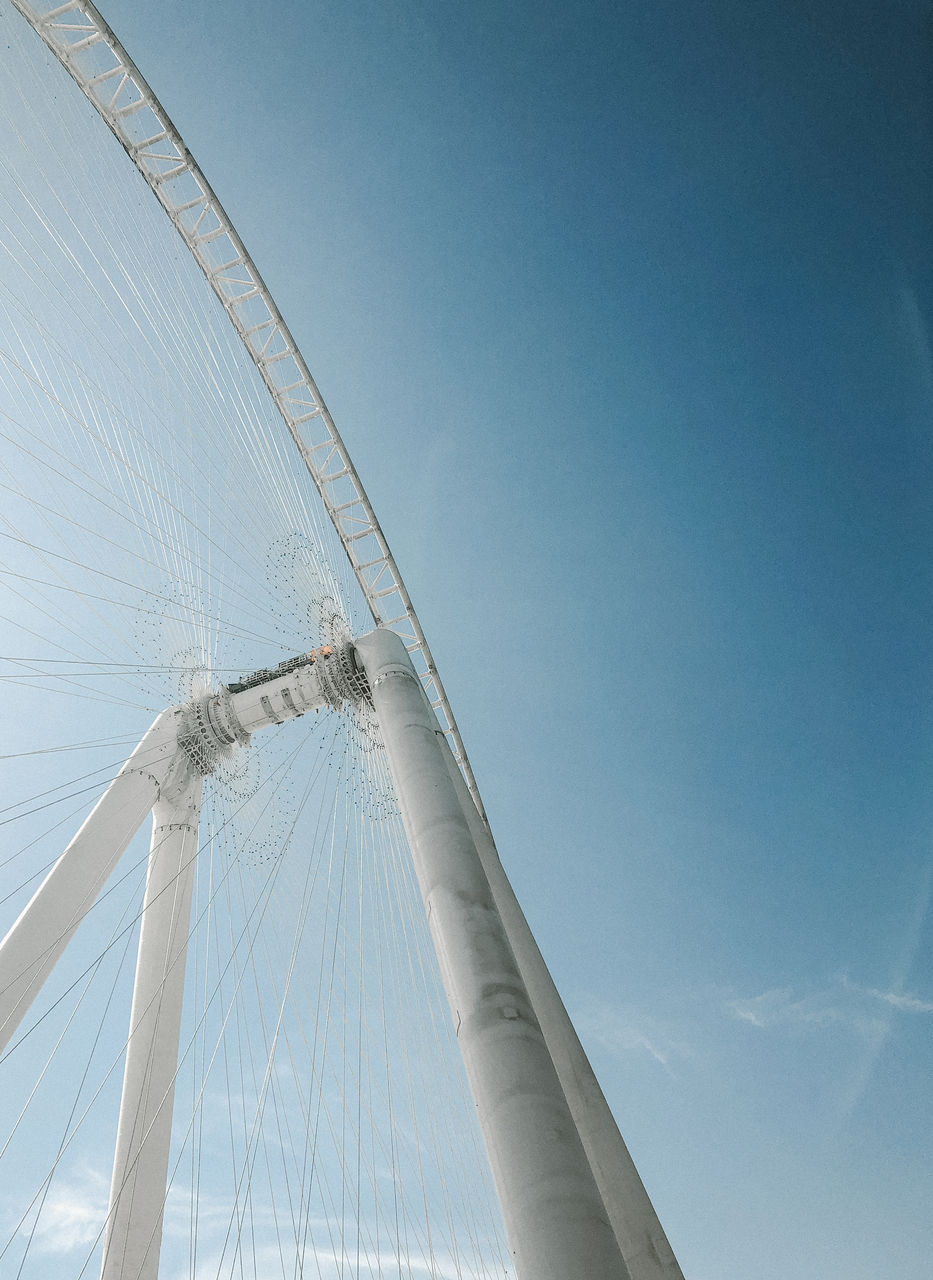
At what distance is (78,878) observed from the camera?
1395 centimetres

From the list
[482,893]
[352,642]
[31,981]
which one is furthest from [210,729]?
[482,893]

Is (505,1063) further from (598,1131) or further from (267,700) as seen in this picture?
(267,700)

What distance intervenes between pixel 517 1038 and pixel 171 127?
21.5 meters

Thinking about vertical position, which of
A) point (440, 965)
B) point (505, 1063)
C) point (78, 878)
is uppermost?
point (440, 965)

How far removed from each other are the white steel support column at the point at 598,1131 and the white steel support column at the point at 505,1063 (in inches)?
47.2

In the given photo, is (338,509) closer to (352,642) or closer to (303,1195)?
(352,642)

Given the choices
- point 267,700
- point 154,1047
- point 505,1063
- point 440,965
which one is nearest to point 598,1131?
point 505,1063

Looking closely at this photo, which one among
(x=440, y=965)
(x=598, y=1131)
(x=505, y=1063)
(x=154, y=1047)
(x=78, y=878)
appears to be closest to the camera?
(x=505, y=1063)

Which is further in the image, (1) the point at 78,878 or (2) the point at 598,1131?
(1) the point at 78,878

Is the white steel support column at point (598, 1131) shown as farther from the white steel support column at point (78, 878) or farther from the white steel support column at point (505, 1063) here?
the white steel support column at point (78, 878)

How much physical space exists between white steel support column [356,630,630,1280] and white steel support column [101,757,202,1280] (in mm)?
7658

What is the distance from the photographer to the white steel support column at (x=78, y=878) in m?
12.2

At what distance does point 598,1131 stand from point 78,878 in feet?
33.5

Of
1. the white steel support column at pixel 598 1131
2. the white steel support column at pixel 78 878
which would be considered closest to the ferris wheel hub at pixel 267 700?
the white steel support column at pixel 78 878
